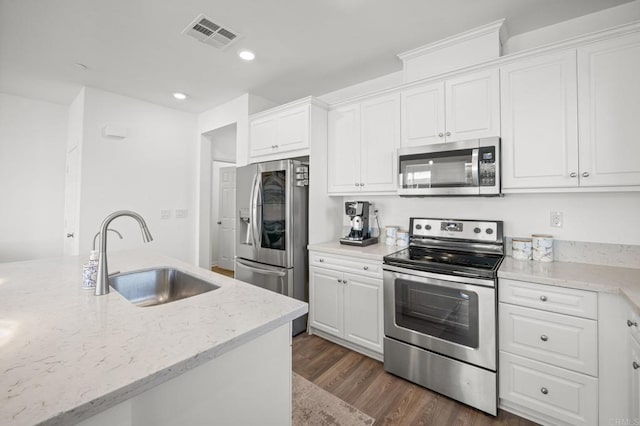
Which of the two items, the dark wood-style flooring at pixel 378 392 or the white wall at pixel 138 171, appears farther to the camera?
the white wall at pixel 138 171

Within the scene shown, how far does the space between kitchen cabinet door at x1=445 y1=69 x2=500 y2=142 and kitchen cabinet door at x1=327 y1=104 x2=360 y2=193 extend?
0.84 meters

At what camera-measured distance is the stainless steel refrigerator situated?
2.78 metres

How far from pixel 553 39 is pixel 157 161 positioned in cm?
439

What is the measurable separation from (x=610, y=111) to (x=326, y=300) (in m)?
2.40

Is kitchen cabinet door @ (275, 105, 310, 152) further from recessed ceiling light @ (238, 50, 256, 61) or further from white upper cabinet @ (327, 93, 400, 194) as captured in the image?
recessed ceiling light @ (238, 50, 256, 61)

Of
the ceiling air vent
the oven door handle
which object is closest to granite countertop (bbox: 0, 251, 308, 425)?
the oven door handle

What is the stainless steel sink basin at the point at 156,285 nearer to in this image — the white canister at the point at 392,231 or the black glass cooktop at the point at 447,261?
the black glass cooktop at the point at 447,261

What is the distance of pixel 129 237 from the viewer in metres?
3.58

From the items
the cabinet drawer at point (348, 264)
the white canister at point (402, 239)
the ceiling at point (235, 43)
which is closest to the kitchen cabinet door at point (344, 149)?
the ceiling at point (235, 43)

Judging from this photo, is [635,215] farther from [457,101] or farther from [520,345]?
[457,101]

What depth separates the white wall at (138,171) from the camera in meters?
3.27

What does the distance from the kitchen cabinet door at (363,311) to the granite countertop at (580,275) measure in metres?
0.92

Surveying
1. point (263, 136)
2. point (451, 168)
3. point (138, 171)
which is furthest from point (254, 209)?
point (451, 168)

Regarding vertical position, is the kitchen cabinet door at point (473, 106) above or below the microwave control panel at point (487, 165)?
above
